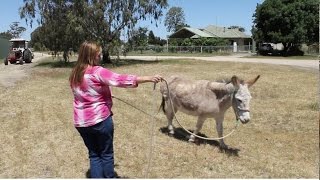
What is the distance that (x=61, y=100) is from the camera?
15086 mm

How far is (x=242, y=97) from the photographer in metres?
7.22

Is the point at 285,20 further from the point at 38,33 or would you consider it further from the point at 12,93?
the point at 12,93

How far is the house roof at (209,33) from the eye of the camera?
85.8m

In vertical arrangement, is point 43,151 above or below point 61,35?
below

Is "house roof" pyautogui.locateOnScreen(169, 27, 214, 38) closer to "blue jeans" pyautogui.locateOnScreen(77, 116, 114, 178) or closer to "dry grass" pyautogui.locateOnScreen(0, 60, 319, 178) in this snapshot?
"dry grass" pyautogui.locateOnScreen(0, 60, 319, 178)

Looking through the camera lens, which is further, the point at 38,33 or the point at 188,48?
the point at 188,48

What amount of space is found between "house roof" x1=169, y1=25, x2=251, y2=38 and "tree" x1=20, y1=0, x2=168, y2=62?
157ft

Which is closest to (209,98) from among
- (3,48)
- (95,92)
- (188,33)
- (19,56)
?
(95,92)

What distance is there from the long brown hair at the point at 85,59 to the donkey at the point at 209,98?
2.17 m

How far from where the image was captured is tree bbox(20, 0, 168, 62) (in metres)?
34.0

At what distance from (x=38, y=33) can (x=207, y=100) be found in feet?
103

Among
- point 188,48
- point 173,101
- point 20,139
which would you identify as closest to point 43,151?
point 20,139

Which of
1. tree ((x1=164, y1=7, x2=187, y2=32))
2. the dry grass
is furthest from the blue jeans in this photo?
tree ((x1=164, y1=7, x2=187, y2=32))

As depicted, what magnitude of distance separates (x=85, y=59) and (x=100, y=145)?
1.04 metres
